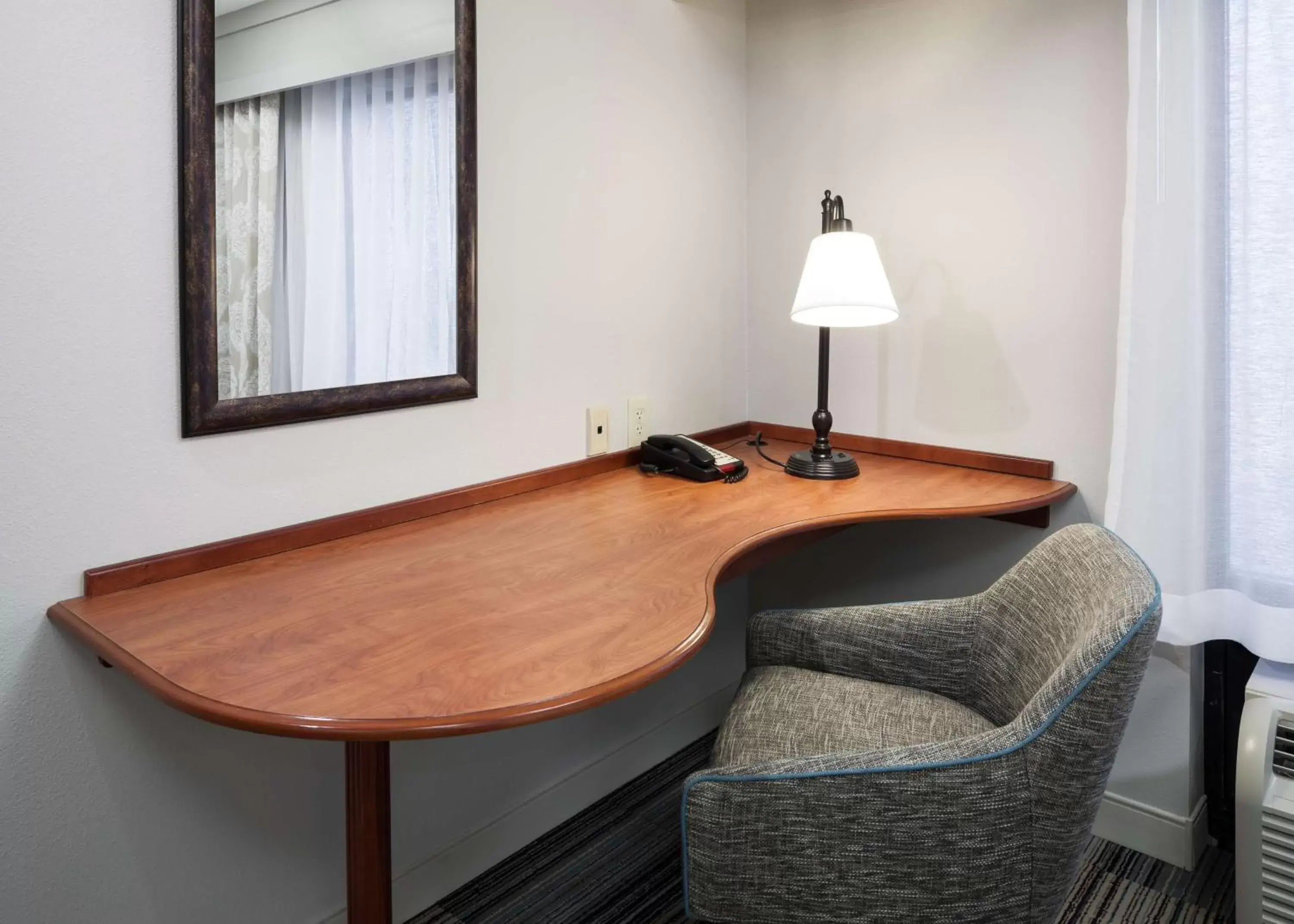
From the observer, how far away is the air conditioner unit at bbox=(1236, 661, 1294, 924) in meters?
1.60

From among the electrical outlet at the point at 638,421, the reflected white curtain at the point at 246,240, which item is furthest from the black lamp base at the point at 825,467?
the reflected white curtain at the point at 246,240

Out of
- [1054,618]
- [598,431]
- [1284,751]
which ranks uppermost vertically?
[598,431]

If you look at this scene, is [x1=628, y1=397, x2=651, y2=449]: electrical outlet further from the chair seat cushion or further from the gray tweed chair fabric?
the gray tweed chair fabric

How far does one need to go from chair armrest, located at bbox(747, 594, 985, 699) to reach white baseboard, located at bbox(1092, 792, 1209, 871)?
62 centimetres

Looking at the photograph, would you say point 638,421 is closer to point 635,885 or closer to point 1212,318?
point 635,885

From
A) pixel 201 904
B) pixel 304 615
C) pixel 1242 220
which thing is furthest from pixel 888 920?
pixel 1242 220

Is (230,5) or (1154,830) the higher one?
(230,5)

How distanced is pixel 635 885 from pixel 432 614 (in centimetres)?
96

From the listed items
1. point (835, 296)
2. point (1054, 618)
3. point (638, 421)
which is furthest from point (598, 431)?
point (1054, 618)

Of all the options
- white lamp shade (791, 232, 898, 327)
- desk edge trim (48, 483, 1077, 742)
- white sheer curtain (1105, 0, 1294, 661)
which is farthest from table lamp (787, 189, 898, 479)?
desk edge trim (48, 483, 1077, 742)

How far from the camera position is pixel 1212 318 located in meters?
1.76

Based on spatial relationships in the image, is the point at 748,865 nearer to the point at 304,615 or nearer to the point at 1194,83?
the point at 304,615

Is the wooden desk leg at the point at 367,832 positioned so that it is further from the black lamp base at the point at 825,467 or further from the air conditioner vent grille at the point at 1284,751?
the air conditioner vent grille at the point at 1284,751

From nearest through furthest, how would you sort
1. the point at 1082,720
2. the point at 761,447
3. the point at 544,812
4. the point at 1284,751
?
the point at 1082,720
the point at 1284,751
the point at 544,812
the point at 761,447
